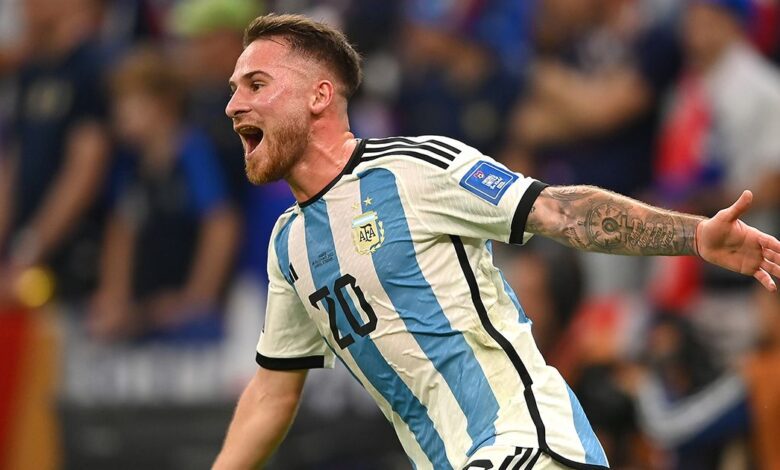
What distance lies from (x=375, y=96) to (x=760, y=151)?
296 cm

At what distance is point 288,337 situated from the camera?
4727mm

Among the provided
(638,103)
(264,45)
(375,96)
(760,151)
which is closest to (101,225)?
(375,96)

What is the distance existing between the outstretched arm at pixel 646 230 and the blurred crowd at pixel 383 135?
3.59 metres

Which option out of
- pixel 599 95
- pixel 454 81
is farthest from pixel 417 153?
pixel 454 81

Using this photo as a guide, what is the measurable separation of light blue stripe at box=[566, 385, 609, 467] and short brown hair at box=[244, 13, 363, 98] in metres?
1.29

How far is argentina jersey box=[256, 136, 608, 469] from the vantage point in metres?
4.17

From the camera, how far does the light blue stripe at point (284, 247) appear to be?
4520mm

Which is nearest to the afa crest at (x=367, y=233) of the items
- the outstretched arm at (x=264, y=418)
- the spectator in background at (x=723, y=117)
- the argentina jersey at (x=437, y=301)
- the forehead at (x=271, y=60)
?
the argentina jersey at (x=437, y=301)

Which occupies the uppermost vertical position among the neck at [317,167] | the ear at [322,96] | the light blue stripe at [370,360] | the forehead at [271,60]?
the forehead at [271,60]

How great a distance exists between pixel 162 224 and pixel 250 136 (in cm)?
634

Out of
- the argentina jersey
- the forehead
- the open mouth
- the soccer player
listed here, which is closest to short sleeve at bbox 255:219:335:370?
the soccer player

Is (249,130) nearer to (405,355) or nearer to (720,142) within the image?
(405,355)

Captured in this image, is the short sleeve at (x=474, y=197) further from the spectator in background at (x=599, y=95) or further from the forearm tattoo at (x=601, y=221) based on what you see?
the spectator in background at (x=599, y=95)

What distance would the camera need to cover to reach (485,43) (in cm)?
913
